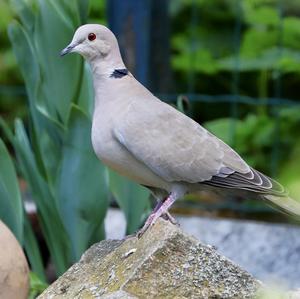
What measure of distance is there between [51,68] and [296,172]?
2.33 m

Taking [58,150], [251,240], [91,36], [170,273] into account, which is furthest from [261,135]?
[170,273]

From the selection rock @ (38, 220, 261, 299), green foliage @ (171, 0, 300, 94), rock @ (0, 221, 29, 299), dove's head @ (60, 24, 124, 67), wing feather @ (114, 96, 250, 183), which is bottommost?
green foliage @ (171, 0, 300, 94)

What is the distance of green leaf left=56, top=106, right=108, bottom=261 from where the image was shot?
13.1 ft

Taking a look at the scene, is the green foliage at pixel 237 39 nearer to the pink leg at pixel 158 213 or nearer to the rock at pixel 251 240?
the rock at pixel 251 240

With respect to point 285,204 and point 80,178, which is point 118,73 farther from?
point 285,204

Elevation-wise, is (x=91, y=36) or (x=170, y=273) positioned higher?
(x=91, y=36)

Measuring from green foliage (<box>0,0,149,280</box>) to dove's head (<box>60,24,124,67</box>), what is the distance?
438 millimetres

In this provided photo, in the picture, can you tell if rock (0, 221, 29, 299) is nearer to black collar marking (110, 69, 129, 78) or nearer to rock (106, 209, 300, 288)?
black collar marking (110, 69, 129, 78)

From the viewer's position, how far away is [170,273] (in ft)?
10.1

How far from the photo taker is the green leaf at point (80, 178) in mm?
4008

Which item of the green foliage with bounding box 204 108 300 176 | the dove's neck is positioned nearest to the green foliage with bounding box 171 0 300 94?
the green foliage with bounding box 204 108 300 176

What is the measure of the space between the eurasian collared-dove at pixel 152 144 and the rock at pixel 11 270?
1.42 feet

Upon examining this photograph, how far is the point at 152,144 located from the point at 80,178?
2.24 ft

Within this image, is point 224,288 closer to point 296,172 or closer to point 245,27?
point 296,172
